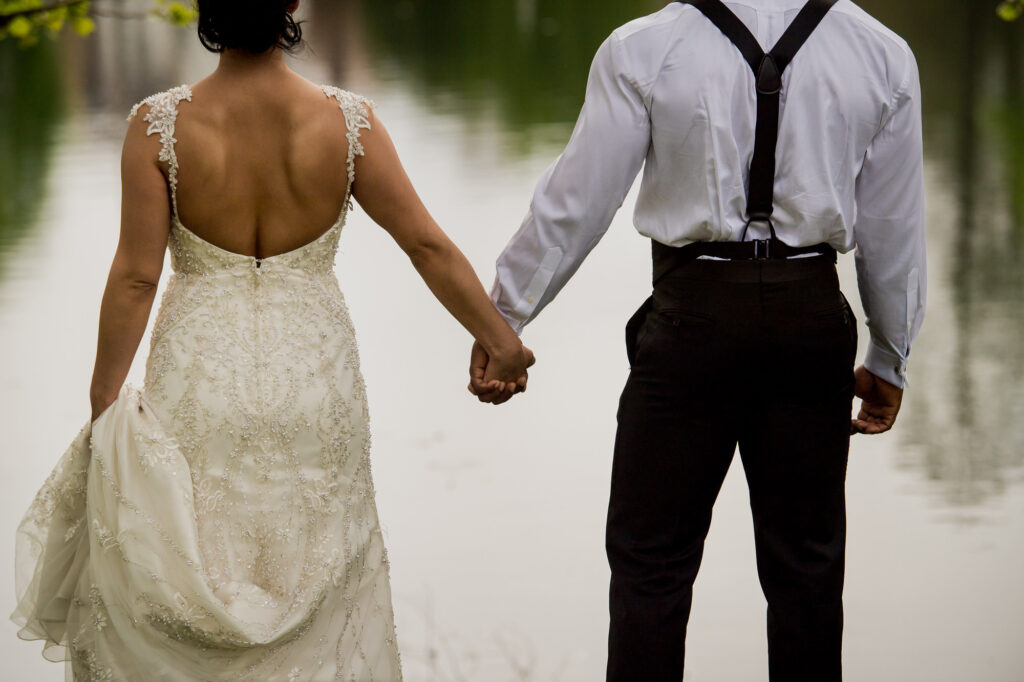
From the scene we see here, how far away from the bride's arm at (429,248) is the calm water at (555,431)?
1046 mm

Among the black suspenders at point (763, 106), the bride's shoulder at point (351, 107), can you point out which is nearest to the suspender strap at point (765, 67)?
the black suspenders at point (763, 106)

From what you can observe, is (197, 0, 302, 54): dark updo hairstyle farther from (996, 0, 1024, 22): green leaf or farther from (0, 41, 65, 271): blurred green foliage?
(0, 41, 65, 271): blurred green foliage

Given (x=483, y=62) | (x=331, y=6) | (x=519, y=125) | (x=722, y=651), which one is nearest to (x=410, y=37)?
(x=483, y=62)

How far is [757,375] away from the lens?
2506 mm

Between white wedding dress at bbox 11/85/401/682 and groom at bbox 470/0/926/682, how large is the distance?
1.61 feet

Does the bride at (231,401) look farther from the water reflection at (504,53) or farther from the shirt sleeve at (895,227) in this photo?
the water reflection at (504,53)

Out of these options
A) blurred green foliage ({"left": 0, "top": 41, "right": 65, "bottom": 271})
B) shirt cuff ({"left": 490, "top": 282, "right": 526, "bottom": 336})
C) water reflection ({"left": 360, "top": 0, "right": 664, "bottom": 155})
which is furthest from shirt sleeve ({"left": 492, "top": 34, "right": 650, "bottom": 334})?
water reflection ({"left": 360, "top": 0, "right": 664, "bottom": 155})

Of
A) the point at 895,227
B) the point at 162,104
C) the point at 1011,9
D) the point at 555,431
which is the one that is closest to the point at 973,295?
the point at 1011,9

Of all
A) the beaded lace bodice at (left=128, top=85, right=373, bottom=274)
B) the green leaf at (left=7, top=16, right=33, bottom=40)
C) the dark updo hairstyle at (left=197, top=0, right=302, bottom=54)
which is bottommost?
the green leaf at (left=7, top=16, right=33, bottom=40)

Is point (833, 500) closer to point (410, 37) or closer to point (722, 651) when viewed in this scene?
point (722, 651)

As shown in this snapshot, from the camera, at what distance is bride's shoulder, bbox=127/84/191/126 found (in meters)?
2.48

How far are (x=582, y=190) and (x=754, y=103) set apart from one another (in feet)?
1.26

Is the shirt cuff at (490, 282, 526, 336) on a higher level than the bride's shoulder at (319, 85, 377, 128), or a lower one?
lower

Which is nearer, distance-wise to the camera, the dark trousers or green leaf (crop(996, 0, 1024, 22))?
the dark trousers
